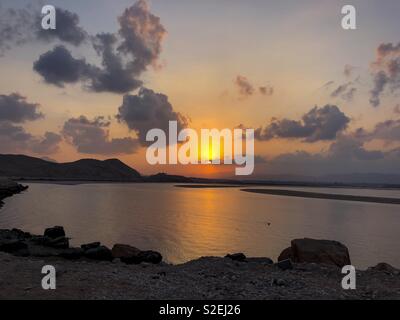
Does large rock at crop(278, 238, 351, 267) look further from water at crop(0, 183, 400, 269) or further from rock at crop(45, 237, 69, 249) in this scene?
rock at crop(45, 237, 69, 249)

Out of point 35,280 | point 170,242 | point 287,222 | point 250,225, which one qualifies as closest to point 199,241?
point 170,242

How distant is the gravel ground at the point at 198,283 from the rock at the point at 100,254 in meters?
5.22

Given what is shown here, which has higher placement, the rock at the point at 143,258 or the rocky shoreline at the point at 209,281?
the rocky shoreline at the point at 209,281

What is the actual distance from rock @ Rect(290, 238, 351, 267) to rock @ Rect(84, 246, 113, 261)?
9312mm

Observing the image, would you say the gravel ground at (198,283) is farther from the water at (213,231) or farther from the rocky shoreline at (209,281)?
the water at (213,231)

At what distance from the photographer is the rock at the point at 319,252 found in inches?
711

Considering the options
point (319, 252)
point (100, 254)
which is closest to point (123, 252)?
point (100, 254)

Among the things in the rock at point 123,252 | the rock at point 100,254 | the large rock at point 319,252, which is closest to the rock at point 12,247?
the rock at point 100,254

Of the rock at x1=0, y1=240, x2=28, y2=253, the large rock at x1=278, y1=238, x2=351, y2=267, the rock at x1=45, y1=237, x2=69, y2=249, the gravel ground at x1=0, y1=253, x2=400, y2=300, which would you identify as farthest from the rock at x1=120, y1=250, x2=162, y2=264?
the rock at x1=45, y1=237, x2=69, y2=249

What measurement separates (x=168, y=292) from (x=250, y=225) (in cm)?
2996

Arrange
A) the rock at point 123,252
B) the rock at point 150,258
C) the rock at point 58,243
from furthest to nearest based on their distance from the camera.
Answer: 1. the rock at point 58,243
2. the rock at point 123,252
3. the rock at point 150,258

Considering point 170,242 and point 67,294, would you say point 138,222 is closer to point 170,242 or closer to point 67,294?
point 170,242

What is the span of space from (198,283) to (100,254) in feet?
30.7

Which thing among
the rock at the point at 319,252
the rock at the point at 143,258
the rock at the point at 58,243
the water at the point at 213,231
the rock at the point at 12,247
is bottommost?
the water at the point at 213,231
